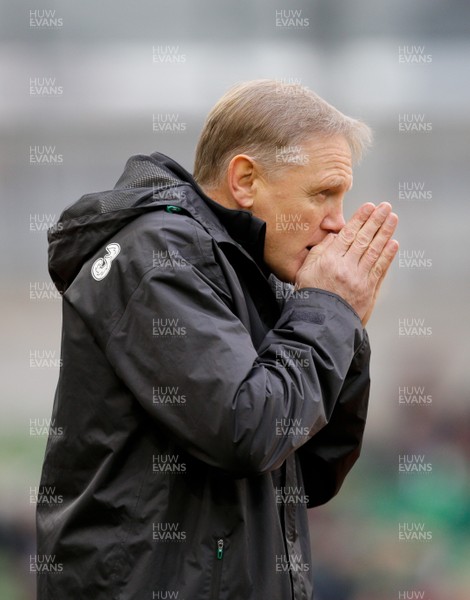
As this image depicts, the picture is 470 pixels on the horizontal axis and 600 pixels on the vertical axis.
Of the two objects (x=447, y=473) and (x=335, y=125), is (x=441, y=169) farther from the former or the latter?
(x=335, y=125)

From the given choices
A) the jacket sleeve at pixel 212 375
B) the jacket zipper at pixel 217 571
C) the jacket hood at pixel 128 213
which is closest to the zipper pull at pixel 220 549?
the jacket zipper at pixel 217 571

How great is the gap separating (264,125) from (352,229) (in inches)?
11.8

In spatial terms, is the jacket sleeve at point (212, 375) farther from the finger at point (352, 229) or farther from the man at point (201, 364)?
the finger at point (352, 229)

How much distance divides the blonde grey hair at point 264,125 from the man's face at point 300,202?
0.03 m

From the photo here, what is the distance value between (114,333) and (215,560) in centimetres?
46

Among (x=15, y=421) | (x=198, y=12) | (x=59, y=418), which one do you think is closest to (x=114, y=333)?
(x=59, y=418)

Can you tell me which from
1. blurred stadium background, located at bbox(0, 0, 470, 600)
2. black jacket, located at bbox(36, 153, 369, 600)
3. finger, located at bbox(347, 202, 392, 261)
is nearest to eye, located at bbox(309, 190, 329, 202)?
finger, located at bbox(347, 202, 392, 261)

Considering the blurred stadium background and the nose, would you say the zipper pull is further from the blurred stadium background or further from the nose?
the blurred stadium background

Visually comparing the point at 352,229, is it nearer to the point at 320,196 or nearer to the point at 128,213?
the point at 320,196

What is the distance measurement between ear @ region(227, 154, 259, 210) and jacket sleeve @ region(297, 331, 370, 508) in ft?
1.41

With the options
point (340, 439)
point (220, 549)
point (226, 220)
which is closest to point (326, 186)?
point (226, 220)

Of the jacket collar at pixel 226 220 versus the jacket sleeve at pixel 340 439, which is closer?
the jacket collar at pixel 226 220

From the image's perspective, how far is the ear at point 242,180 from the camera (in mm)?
1957

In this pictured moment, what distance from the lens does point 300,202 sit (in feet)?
6.42
